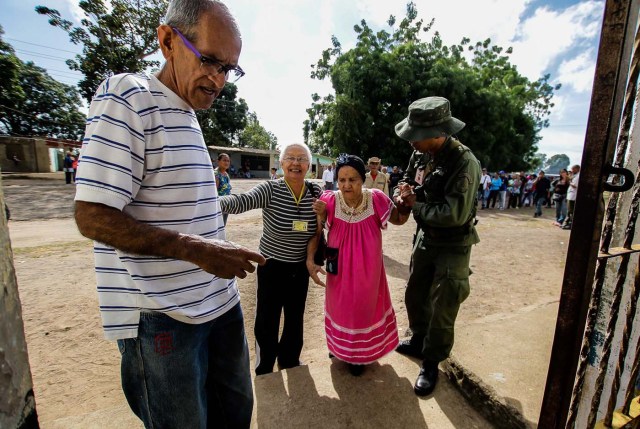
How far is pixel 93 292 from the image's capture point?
419cm

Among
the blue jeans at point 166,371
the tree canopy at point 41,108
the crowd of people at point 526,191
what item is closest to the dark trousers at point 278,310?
the blue jeans at point 166,371

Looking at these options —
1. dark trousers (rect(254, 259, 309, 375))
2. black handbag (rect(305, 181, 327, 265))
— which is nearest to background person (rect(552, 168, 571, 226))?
black handbag (rect(305, 181, 327, 265))

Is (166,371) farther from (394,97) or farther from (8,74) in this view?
(8,74)

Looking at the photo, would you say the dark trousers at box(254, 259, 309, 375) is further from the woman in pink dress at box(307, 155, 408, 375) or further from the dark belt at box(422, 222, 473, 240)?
the dark belt at box(422, 222, 473, 240)

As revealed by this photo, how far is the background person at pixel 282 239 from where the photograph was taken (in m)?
2.44

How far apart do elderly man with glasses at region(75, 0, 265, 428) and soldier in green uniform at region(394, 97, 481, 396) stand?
148cm

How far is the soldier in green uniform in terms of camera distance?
2141mm

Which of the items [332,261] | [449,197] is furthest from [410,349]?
[449,197]

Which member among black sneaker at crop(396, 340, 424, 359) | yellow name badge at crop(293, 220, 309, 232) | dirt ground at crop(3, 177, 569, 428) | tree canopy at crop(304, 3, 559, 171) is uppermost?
tree canopy at crop(304, 3, 559, 171)

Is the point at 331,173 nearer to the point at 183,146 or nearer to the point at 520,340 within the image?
the point at 520,340

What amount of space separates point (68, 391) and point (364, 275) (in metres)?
2.57

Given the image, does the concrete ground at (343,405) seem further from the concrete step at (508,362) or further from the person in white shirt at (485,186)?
the person in white shirt at (485,186)

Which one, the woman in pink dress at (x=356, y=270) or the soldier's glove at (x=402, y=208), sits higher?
the soldier's glove at (x=402, y=208)

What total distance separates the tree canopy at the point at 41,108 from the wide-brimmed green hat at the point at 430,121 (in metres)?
33.7
